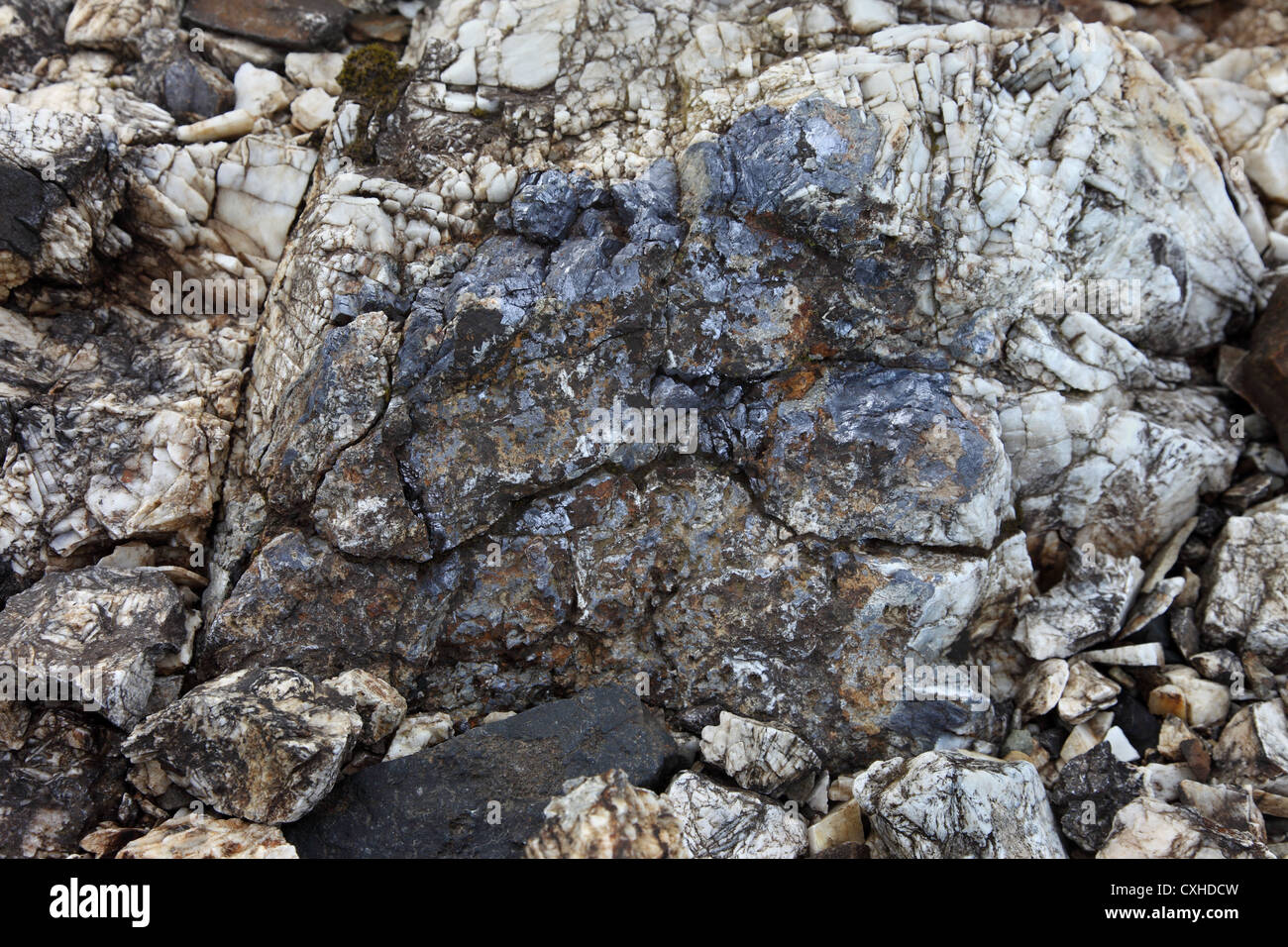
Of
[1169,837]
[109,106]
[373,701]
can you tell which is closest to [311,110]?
Result: [109,106]

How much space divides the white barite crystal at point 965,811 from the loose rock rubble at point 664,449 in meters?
0.04

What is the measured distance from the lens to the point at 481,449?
6.04 m

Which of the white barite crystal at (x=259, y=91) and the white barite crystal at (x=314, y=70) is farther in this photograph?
the white barite crystal at (x=314, y=70)

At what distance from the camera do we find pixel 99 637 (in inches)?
223

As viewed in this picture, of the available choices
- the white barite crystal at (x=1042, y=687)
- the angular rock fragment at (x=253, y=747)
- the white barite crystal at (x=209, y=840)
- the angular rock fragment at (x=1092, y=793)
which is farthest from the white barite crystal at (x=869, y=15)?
the white barite crystal at (x=209, y=840)

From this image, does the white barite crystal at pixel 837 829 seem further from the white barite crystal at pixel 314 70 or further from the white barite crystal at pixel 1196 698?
the white barite crystal at pixel 314 70

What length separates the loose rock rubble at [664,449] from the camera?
5.61m

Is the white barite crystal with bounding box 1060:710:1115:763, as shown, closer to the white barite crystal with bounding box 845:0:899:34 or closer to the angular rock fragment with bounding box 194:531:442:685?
the angular rock fragment with bounding box 194:531:442:685

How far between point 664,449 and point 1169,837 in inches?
173

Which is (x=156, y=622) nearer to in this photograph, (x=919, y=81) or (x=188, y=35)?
(x=188, y=35)

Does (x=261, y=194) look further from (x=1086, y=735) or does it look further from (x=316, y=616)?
(x=1086, y=735)

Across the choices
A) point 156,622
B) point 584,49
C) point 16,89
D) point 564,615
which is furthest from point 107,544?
point 584,49

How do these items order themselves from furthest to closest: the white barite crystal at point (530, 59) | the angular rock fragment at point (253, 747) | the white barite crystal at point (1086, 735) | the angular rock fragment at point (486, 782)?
the white barite crystal at point (530, 59) → the white barite crystal at point (1086, 735) → the angular rock fragment at point (486, 782) → the angular rock fragment at point (253, 747)

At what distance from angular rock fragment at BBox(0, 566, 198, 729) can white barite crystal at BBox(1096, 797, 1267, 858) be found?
6787mm
